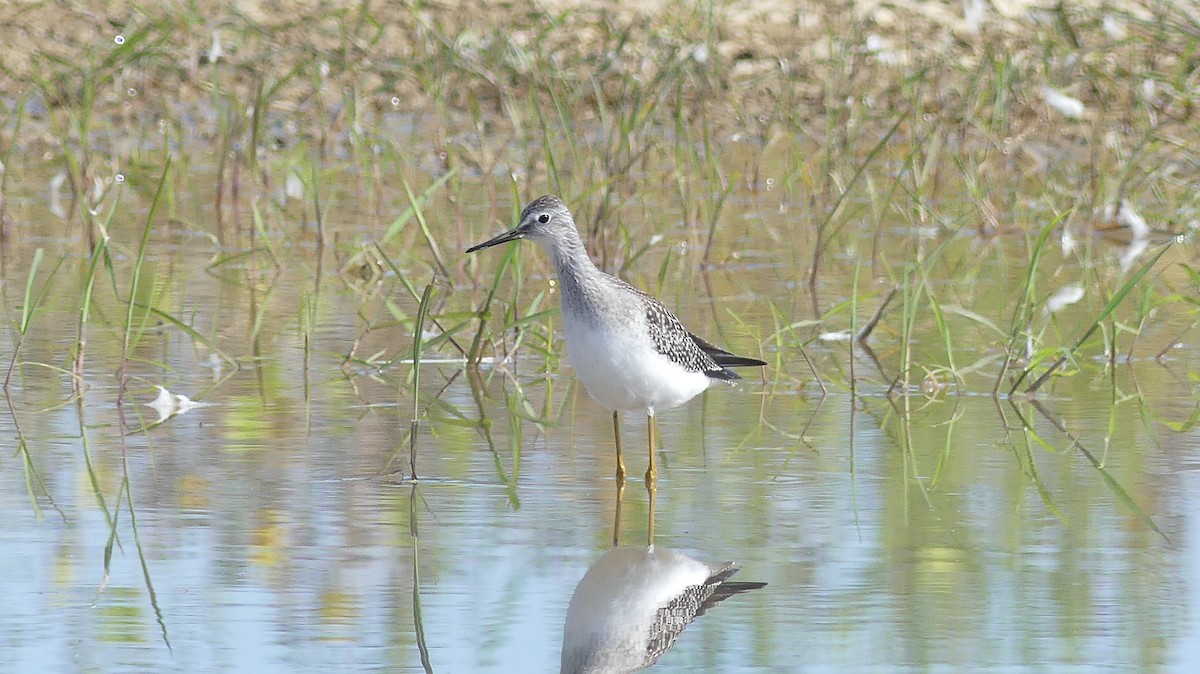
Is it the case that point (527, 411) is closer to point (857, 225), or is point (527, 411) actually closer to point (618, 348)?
point (618, 348)

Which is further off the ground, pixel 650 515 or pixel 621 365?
pixel 621 365

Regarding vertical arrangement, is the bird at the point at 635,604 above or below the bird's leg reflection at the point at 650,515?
below

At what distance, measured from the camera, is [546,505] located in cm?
611

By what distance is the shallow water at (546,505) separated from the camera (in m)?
4.78

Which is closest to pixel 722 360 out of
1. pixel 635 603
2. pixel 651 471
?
pixel 651 471

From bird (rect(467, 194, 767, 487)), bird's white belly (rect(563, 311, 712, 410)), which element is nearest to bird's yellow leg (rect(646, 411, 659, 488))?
bird (rect(467, 194, 767, 487))

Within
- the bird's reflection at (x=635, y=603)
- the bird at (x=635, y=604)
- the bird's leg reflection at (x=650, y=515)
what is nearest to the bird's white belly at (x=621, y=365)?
the bird's leg reflection at (x=650, y=515)

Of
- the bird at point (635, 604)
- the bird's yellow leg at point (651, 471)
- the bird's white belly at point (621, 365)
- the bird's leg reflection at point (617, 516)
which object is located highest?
the bird's white belly at point (621, 365)

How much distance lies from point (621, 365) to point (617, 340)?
0.10 metres

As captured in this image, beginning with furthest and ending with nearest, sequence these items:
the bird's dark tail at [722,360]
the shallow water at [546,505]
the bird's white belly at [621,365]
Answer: the bird's dark tail at [722,360] → the bird's white belly at [621,365] → the shallow water at [546,505]

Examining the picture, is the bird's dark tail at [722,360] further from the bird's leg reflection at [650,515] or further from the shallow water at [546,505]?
the bird's leg reflection at [650,515]

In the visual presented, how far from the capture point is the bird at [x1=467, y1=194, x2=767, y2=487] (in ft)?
21.8

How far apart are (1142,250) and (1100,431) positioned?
503cm

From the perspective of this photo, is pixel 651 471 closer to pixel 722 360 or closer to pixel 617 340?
pixel 617 340
